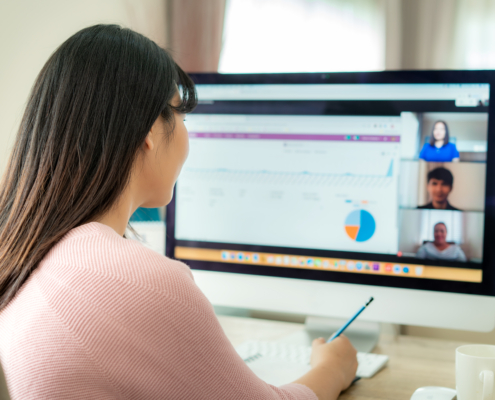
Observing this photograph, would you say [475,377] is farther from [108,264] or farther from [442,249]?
[108,264]

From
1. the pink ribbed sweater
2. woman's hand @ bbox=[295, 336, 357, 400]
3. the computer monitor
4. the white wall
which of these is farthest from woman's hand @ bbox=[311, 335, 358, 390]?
the white wall

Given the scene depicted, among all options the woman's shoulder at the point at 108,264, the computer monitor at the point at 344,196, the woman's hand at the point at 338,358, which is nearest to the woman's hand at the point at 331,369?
the woman's hand at the point at 338,358

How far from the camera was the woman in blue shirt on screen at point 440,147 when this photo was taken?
31.4 inches

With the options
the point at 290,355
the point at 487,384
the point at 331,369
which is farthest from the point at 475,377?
the point at 290,355

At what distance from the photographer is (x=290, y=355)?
0.83 m

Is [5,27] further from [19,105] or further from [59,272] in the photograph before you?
[59,272]

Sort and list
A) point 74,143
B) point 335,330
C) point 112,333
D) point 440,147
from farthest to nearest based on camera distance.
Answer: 1. point 335,330
2. point 440,147
3. point 74,143
4. point 112,333

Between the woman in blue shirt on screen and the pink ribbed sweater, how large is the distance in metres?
0.53

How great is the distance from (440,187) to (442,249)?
0.11m

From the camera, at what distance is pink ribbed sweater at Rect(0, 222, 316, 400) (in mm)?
421

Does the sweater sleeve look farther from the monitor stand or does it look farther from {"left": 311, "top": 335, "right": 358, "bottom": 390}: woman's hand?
the monitor stand

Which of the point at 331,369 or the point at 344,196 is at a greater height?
the point at 344,196

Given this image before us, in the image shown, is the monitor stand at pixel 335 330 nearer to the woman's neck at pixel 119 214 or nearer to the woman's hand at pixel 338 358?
the woman's hand at pixel 338 358

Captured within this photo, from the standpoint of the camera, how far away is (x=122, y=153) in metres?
0.54
